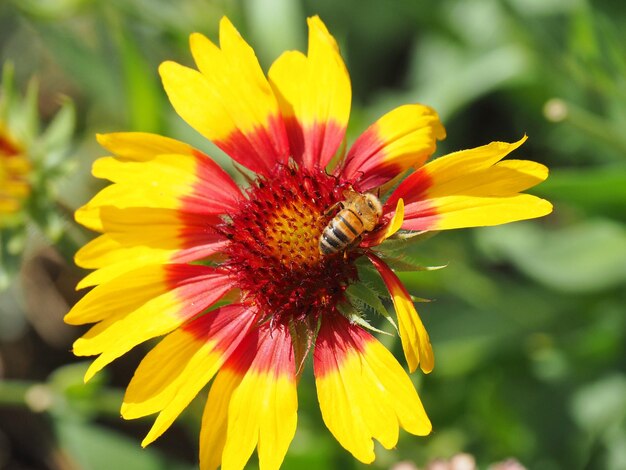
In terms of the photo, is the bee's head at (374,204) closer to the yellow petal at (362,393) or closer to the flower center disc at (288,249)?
the flower center disc at (288,249)

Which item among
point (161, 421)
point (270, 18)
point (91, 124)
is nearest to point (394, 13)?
point (270, 18)

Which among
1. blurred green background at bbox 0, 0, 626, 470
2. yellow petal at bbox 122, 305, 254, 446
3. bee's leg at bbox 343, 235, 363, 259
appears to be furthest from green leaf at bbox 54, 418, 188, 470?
bee's leg at bbox 343, 235, 363, 259

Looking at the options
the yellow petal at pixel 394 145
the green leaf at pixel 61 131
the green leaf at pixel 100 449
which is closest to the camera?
the yellow petal at pixel 394 145

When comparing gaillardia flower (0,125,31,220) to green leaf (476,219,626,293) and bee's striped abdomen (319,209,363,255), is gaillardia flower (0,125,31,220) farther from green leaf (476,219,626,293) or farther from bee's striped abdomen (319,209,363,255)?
green leaf (476,219,626,293)

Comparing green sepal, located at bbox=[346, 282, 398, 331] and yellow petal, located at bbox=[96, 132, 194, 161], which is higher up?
yellow petal, located at bbox=[96, 132, 194, 161]

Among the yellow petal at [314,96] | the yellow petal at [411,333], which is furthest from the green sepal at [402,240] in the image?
the yellow petal at [314,96]

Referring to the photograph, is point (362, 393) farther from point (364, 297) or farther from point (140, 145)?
point (140, 145)

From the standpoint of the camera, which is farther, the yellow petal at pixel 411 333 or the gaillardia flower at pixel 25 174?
the gaillardia flower at pixel 25 174
